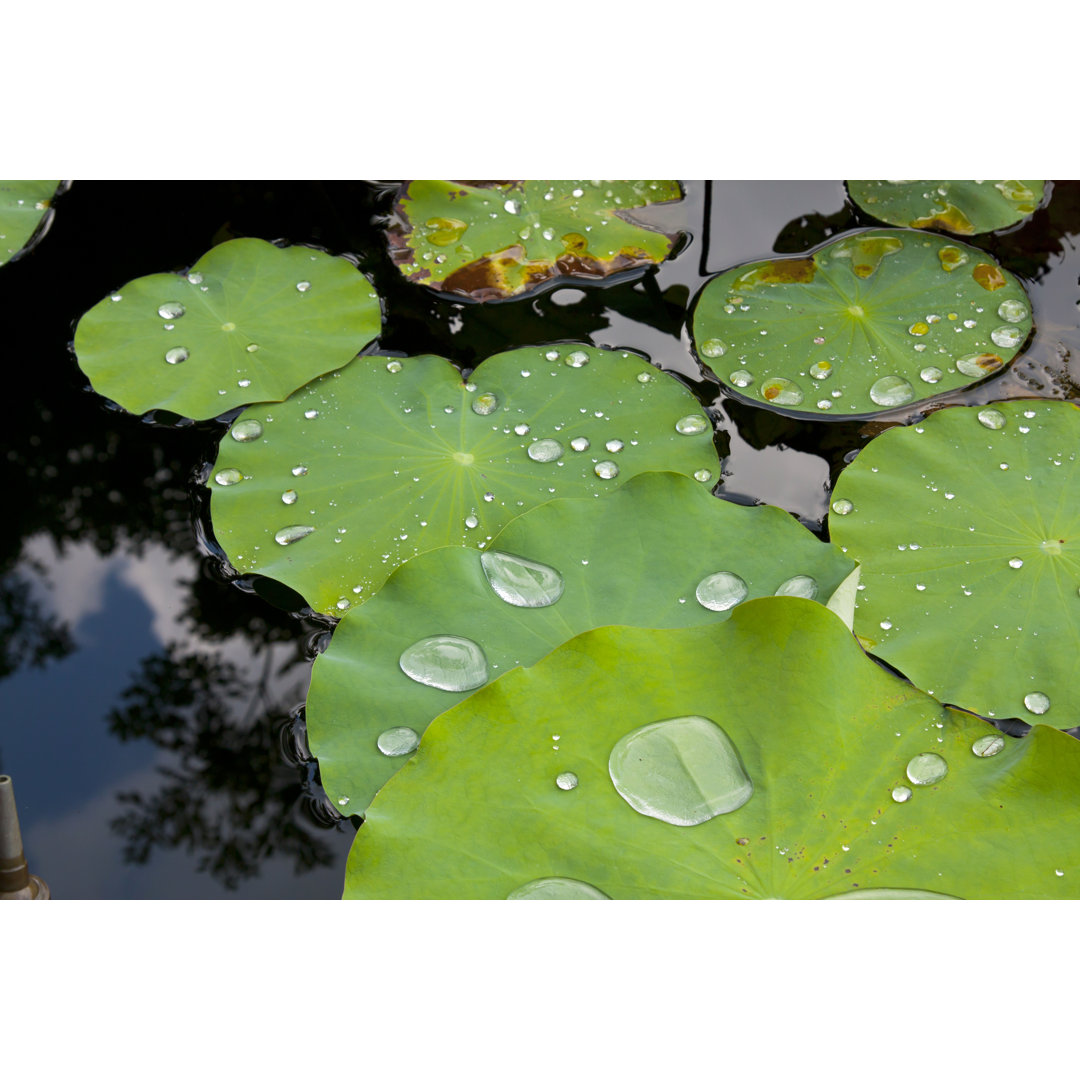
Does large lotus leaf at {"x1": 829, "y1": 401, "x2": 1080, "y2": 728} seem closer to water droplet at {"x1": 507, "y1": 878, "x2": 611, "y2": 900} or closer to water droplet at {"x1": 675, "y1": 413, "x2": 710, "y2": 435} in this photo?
water droplet at {"x1": 675, "y1": 413, "x2": 710, "y2": 435}

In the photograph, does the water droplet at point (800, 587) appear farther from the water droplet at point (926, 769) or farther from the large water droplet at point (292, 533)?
the large water droplet at point (292, 533)

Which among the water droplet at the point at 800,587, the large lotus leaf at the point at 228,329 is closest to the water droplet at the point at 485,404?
the large lotus leaf at the point at 228,329

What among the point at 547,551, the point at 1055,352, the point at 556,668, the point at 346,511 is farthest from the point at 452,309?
the point at 1055,352

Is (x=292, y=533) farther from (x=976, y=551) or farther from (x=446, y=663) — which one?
(x=976, y=551)

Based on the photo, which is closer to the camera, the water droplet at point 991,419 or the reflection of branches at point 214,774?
the reflection of branches at point 214,774

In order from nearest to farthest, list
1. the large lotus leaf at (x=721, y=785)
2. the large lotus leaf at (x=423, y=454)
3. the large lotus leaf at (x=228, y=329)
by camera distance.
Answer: the large lotus leaf at (x=721, y=785) → the large lotus leaf at (x=423, y=454) → the large lotus leaf at (x=228, y=329)

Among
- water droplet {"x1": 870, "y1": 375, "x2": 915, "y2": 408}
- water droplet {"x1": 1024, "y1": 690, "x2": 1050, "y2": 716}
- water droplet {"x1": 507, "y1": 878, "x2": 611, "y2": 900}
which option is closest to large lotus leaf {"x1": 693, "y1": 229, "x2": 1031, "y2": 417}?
water droplet {"x1": 870, "y1": 375, "x2": 915, "y2": 408}
